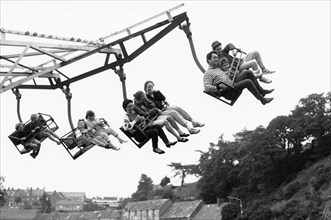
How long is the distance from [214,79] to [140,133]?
6.71 ft

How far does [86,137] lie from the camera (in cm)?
1502

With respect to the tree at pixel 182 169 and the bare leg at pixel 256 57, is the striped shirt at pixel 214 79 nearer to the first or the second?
the bare leg at pixel 256 57

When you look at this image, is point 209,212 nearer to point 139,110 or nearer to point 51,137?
point 51,137

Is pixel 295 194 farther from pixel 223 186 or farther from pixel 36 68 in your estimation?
pixel 36 68

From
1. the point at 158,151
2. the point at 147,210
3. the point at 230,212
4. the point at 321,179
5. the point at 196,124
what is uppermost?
the point at 321,179

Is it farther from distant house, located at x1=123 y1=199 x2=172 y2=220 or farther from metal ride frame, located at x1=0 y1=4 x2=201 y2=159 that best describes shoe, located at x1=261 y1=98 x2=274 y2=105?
distant house, located at x1=123 y1=199 x2=172 y2=220

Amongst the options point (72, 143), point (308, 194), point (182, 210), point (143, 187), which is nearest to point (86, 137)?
point (72, 143)

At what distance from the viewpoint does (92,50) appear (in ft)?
42.4

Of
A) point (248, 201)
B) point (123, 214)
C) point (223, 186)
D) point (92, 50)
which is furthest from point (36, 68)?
point (123, 214)

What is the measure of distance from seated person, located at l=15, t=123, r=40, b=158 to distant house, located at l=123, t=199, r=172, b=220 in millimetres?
93558

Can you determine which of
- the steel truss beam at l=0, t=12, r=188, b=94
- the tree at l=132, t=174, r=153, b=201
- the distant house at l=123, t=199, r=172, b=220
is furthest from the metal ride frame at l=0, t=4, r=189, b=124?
the tree at l=132, t=174, r=153, b=201

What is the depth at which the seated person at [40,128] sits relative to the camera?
52.7 ft

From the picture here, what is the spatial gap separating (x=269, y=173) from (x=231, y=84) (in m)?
78.0

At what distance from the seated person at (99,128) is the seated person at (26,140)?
2047mm
